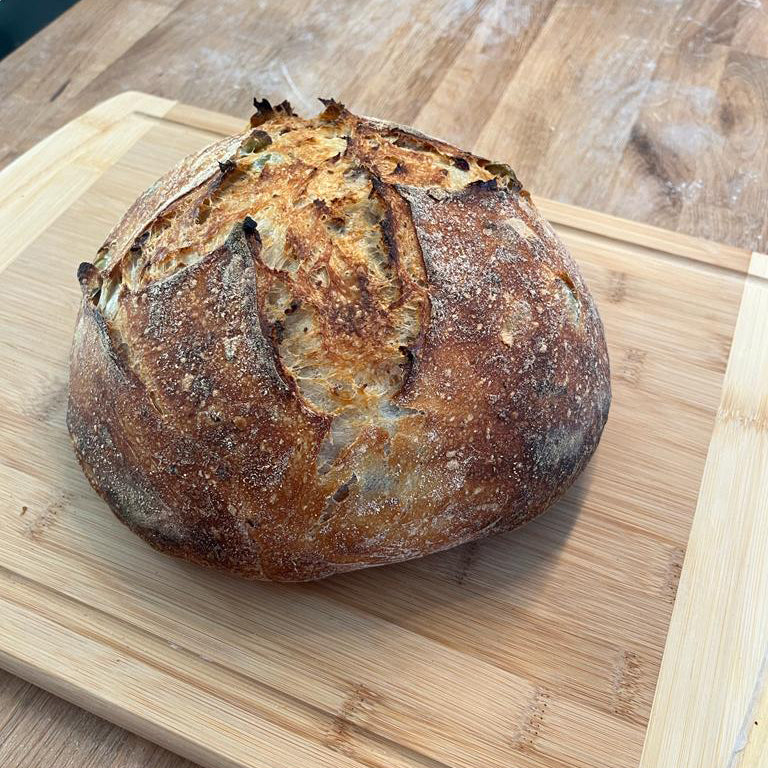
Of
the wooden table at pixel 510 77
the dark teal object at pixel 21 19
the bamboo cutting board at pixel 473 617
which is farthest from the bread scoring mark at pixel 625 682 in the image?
the dark teal object at pixel 21 19

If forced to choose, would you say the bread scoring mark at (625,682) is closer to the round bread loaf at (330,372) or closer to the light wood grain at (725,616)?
the light wood grain at (725,616)

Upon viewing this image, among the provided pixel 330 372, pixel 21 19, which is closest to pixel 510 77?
pixel 21 19

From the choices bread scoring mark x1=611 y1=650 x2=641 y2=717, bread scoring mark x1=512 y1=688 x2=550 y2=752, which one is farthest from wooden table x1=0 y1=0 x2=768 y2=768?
bread scoring mark x1=512 y1=688 x2=550 y2=752

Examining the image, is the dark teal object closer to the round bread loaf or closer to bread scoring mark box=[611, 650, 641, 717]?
the round bread loaf

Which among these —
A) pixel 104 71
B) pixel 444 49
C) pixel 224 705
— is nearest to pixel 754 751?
pixel 224 705

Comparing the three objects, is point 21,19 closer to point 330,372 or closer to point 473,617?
point 330,372

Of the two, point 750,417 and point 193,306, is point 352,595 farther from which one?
point 750,417
